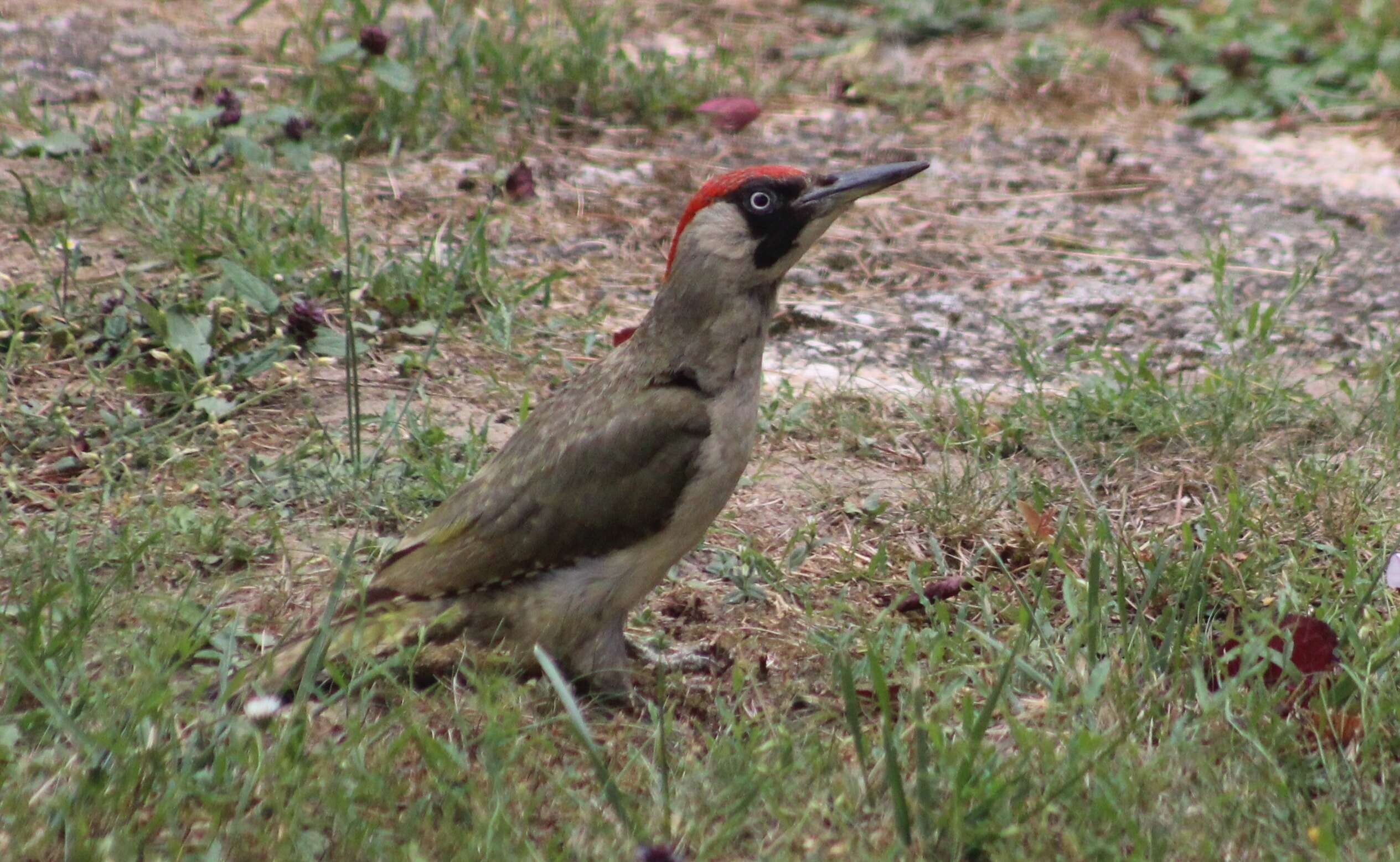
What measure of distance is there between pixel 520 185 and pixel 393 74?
69 centimetres

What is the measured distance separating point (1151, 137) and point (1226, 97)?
59 centimetres

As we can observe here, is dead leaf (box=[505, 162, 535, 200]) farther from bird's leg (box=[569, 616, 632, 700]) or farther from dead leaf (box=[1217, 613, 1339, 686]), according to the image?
dead leaf (box=[1217, 613, 1339, 686])

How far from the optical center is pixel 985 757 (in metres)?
2.96

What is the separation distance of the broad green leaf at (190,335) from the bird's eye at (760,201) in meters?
1.84

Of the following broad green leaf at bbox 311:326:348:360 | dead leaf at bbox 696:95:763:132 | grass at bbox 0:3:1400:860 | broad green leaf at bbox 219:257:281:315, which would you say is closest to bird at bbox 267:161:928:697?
grass at bbox 0:3:1400:860

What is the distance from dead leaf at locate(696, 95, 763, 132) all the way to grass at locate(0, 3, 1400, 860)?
812 millimetres

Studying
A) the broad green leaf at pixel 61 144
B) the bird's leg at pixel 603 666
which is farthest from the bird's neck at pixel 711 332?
the broad green leaf at pixel 61 144

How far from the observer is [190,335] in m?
4.73

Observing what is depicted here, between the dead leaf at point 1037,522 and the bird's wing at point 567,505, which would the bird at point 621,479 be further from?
the dead leaf at point 1037,522

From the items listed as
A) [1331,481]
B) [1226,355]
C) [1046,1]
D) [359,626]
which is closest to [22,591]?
[359,626]

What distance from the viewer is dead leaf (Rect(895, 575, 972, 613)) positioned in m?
3.97

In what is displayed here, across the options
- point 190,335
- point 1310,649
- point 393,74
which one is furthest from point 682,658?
point 393,74

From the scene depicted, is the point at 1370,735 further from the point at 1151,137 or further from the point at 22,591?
the point at 1151,137

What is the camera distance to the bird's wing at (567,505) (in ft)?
11.9
